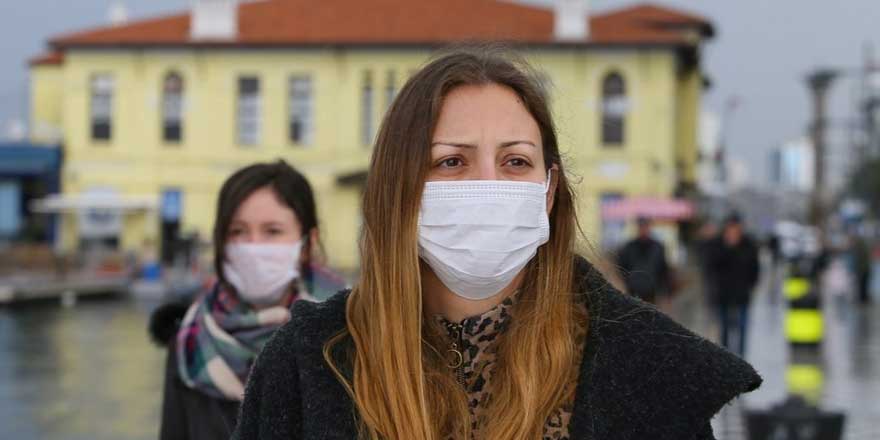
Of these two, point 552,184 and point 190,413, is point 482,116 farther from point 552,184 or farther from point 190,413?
point 190,413

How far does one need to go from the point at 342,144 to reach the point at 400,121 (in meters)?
49.4

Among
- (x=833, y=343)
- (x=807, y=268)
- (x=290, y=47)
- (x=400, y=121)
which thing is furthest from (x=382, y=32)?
(x=400, y=121)

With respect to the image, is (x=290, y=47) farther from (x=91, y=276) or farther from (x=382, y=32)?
(x=91, y=276)

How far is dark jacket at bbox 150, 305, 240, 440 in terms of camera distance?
13.9 ft

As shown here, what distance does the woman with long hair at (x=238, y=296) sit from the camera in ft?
14.0

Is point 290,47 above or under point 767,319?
above

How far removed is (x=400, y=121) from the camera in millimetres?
2525

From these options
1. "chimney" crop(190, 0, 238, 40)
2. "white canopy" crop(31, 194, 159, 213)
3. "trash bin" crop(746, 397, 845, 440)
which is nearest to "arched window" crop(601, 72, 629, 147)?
"chimney" crop(190, 0, 238, 40)

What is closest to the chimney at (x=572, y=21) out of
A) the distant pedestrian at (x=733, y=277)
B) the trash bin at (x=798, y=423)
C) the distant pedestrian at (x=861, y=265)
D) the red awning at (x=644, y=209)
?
the red awning at (x=644, y=209)

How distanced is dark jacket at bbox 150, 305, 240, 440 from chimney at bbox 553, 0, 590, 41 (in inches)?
1833

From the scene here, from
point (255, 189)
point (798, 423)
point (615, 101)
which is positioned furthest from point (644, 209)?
point (255, 189)

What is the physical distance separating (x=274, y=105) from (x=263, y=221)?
4775 centimetres

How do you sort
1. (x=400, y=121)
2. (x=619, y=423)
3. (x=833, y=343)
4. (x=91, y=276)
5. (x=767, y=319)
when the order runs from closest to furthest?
(x=619, y=423) → (x=400, y=121) → (x=833, y=343) → (x=767, y=319) → (x=91, y=276)

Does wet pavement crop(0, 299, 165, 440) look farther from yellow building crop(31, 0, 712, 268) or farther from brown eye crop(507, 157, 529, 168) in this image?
yellow building crop(31, 0, 712, 268)
